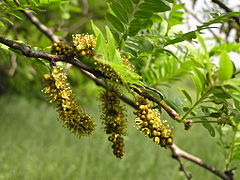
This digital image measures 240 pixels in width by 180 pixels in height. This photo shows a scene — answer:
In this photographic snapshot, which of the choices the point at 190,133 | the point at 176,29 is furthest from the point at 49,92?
the point at 190,133

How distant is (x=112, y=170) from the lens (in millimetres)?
4227

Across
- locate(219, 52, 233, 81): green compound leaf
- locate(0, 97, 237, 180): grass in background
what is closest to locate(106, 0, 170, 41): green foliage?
locate(219, 52, 233, 81): green compound leaf

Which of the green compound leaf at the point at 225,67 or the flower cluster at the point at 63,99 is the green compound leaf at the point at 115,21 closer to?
the flower cluster at the point at 63,99

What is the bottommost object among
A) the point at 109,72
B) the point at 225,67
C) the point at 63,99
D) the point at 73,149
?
the point at 73,149

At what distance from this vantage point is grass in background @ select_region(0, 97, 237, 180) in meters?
3.90

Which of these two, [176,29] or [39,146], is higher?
[176,29]

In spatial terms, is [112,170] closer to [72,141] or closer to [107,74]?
[72,141]

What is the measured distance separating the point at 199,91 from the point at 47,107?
24.0ft

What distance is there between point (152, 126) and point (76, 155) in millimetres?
4151

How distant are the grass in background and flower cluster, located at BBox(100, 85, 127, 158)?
→ 310 cm

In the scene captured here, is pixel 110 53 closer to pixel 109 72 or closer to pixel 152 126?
pixel 109 72

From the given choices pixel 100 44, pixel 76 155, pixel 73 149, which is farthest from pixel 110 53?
pixel 73 149

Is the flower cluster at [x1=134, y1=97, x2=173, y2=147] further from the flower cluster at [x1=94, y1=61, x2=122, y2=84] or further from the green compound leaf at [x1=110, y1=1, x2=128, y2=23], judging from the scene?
the green compound leaf at [x1=110, y1=1, x2=128, y2=23]

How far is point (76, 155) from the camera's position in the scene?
4641 mm
